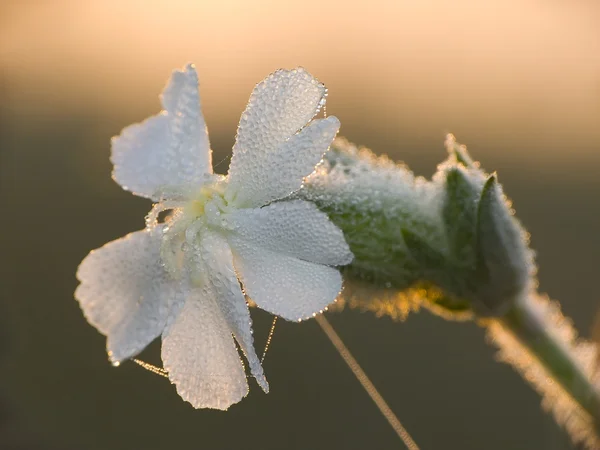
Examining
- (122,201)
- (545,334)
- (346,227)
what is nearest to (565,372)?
(545,334)

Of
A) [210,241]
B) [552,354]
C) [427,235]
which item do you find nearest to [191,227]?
[210,241]

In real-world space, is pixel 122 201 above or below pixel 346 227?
below

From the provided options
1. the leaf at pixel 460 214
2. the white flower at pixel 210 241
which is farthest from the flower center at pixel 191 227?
the leaf at pixel 460 214

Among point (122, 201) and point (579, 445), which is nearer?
point (579, 445)

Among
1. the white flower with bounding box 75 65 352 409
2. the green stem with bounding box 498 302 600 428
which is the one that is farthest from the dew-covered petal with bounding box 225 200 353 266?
the green stem with bounding box 498 302 600 428

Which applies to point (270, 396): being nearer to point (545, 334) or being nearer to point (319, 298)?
point (545, 334)

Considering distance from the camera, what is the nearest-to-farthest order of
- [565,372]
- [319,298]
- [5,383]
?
[319,298], [565,372], [5,383]

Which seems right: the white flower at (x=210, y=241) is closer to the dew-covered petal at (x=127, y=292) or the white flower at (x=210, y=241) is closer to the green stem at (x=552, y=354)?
the dew-covered petal at (x=127, y=292)
